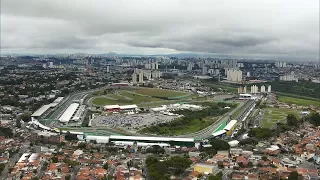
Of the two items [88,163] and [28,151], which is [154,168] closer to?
[88,163]

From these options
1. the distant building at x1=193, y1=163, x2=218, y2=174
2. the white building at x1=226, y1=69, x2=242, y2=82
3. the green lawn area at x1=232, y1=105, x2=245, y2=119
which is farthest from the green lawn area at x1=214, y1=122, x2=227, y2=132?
the white building at x1=226, y1=69, x2=242, y2=82

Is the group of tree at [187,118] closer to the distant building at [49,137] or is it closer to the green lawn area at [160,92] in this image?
the distant building at [49,137]

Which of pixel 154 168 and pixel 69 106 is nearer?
pixel 154 168

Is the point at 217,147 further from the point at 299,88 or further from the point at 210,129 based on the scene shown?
the point at 299,88

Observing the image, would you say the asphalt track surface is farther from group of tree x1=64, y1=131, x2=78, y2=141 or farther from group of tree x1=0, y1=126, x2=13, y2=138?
group of tree x1=0, y1=126, x2=13, y2=138

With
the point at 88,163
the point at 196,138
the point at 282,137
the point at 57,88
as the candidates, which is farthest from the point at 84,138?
the point at 57,88

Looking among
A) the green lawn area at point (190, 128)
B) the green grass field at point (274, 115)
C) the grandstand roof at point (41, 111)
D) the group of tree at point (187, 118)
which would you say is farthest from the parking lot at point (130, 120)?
the green grass field at point (274, 115)

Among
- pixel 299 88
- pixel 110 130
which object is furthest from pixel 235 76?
pixel 110 130
